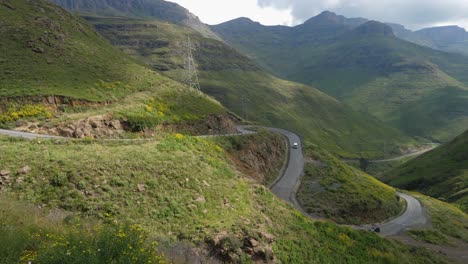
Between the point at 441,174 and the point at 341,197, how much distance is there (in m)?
71.7

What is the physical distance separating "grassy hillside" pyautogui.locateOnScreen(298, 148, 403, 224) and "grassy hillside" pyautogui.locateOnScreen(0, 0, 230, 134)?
854 inches

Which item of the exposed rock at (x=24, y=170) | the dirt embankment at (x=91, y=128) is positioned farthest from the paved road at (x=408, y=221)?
the exposed rock at (x=24, y=170)

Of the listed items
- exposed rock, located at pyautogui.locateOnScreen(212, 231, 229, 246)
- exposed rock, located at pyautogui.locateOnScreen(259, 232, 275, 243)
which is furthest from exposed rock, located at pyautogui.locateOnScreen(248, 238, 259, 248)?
exposed rock, located at pyautogui.locateOnScreen(212, 231, 229, 246)

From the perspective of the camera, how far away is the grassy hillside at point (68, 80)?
34.8m

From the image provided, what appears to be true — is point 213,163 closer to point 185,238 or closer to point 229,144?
point 185,238

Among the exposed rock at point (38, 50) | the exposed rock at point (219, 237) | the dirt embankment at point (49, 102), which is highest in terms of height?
the exposed rock at point (38, 50)

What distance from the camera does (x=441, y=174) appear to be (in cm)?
9619

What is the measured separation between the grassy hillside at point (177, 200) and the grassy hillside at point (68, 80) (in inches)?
508

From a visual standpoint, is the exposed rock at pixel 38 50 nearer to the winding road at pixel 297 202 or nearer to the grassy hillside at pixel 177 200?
the grassy hillside at pixel 177 200

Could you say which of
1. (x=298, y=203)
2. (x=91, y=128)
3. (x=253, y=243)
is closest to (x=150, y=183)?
(x=253, y=243)

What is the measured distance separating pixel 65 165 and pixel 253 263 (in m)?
13.0

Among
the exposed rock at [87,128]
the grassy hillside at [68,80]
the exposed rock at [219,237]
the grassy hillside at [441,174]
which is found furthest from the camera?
the grassy hillside at [441,174]

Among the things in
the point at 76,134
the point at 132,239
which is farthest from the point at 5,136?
the point at 132,239

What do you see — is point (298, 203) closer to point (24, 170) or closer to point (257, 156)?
point (257, 156)
